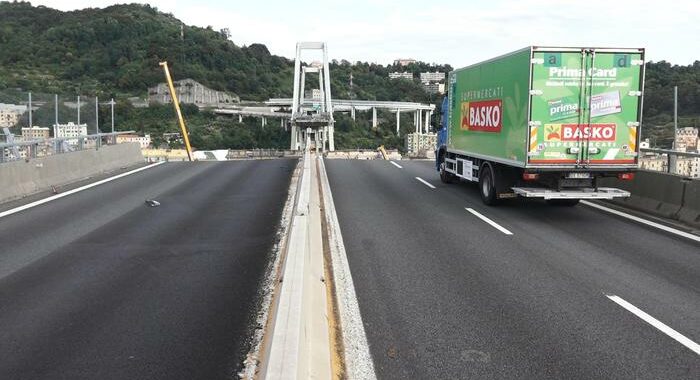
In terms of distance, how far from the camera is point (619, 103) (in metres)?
12.5

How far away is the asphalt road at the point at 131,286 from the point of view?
510cm

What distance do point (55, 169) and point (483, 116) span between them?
35.4 feet

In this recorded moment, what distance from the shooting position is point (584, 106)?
12461 millimetres

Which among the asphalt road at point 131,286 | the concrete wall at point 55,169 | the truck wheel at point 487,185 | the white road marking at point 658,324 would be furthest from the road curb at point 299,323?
the concrete wall at point 55,169

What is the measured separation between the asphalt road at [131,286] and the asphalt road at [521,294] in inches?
54.9

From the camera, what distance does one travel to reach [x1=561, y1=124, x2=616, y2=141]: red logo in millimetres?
12500

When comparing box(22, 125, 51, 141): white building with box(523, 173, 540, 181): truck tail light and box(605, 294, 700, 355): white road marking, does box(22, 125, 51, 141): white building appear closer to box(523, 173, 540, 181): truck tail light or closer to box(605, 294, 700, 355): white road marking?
box(523, 173, 540, 181): truck tail light

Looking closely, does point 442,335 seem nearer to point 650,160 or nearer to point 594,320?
point 594,320

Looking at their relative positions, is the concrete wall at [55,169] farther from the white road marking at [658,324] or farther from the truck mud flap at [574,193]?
the white road marking at [658,324]

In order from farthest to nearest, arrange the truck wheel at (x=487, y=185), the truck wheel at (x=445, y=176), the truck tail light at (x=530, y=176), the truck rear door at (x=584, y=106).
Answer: the truck wheel at (x=445, y=176)
the truck wheel at (x=487, y=185)
the truck tail light at (x=530, y=176)
the truck rear door at (x=584, y=106)

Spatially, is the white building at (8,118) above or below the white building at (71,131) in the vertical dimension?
above

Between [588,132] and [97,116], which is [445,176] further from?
[97,116]

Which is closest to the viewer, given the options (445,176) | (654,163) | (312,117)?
(654,163)

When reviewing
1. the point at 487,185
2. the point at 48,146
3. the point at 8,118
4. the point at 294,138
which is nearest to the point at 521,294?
the point at 487,185
